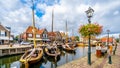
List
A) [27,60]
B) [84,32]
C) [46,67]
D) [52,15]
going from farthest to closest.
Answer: [52,15]
[46,67]
[27,60]
[84,32]

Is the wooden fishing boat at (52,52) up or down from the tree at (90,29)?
down

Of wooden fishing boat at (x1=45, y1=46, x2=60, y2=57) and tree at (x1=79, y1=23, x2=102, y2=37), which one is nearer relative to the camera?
tree at (x1=79, y1=23, x2=102, y2=37)

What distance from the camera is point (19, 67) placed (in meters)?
19.8

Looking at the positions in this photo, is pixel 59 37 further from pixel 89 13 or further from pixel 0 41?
pixel 89 13

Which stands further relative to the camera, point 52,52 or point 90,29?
point 52,52

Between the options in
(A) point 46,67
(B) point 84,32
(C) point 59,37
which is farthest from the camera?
Result: (C) point 59,37

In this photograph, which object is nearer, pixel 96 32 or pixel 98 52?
pixel 96 32

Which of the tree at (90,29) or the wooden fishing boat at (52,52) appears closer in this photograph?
the tree at (90,29)

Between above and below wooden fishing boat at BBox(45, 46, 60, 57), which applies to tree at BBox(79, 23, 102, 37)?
above

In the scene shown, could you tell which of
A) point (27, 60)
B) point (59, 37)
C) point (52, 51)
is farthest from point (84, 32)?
point (59, 37)

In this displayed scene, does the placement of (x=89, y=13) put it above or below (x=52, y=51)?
above

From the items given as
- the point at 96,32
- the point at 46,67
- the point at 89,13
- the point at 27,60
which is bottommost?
the point at 46,67

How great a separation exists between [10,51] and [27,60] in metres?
14.2

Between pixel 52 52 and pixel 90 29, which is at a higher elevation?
A: pixel 90 29
